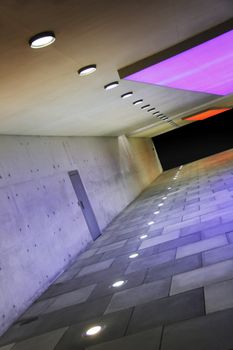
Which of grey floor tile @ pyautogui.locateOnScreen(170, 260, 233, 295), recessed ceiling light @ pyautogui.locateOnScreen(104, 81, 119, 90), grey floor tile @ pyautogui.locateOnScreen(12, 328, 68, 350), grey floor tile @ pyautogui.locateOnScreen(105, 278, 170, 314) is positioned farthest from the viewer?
recessed ceiling light @ pyautogui.locateOnScreen(104, 81, 119, 90)

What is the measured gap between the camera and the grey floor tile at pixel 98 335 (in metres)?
5.23

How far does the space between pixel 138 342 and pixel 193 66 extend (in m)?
7.78

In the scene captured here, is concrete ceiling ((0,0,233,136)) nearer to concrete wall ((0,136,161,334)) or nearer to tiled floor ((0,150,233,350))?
concrete wall ((0,136,161,334))

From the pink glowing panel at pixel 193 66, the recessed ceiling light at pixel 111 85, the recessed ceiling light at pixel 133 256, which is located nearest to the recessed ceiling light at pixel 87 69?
the pink glowing panel at pixel 193 66

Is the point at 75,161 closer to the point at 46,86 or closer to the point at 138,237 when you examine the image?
the point at 138,237

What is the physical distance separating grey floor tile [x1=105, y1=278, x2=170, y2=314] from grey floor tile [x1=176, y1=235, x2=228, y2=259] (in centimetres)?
138

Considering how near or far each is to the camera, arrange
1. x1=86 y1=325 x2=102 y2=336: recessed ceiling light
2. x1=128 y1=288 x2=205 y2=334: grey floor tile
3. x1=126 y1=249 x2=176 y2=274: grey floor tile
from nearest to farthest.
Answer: x1=128 y1=288 x2=205 y2=334: grey floor tile → x1=86 y1=325 x2=102 y2=336: recessed ceiling light → x1=126 y1=249 x2=176 y2=274: grey floor tile

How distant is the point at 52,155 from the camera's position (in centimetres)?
1273

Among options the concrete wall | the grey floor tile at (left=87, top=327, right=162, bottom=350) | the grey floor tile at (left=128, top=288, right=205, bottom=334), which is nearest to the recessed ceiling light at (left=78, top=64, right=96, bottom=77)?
the concrete wall

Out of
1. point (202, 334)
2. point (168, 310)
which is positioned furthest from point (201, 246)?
point (202, 334)

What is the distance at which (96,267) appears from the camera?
9484 mm

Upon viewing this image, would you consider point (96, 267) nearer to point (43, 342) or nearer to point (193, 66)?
point (43, 342)

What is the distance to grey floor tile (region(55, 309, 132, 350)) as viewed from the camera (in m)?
5.23

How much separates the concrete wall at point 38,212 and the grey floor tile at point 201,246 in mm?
3258
